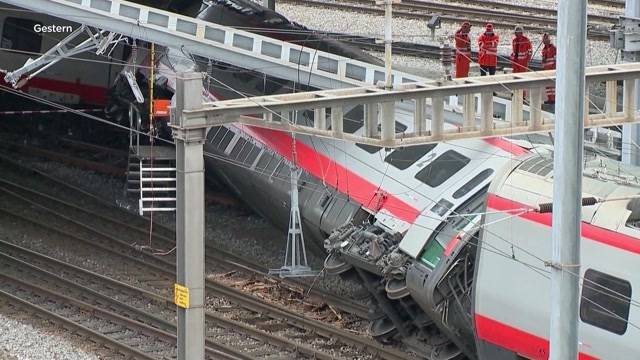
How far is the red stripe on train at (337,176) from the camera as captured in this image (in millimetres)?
16219

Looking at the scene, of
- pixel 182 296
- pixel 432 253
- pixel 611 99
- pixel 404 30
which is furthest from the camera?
pixel 404 30

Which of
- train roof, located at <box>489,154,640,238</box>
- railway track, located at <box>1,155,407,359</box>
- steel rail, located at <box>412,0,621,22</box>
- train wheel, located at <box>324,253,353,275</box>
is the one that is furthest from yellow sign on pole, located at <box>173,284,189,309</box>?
steel rail, located at <box>412,0,621,22</box>

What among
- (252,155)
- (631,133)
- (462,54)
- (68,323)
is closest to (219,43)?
(252,155)

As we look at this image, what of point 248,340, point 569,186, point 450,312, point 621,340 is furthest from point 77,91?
point 569,186

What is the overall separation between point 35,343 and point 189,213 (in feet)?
21.1

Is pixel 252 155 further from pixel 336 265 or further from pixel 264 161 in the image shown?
pixel 336 265

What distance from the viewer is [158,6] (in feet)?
80.6

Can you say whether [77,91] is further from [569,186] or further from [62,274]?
[569,186]

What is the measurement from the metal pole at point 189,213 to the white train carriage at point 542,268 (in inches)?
131

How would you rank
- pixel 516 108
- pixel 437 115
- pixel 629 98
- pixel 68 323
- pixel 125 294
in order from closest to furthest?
pixel 437 115
pixel 516 108
pixel 629 98
pixel 68 323
pixel 125 294

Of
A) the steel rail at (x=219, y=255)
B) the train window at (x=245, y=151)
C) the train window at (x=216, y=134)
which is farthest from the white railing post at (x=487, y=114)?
the train window at (x=216, y=134)

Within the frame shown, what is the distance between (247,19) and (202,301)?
1177 cm

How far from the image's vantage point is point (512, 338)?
42.8ft

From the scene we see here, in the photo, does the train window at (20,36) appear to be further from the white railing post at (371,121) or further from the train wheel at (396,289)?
the white railing post at (371,121)
